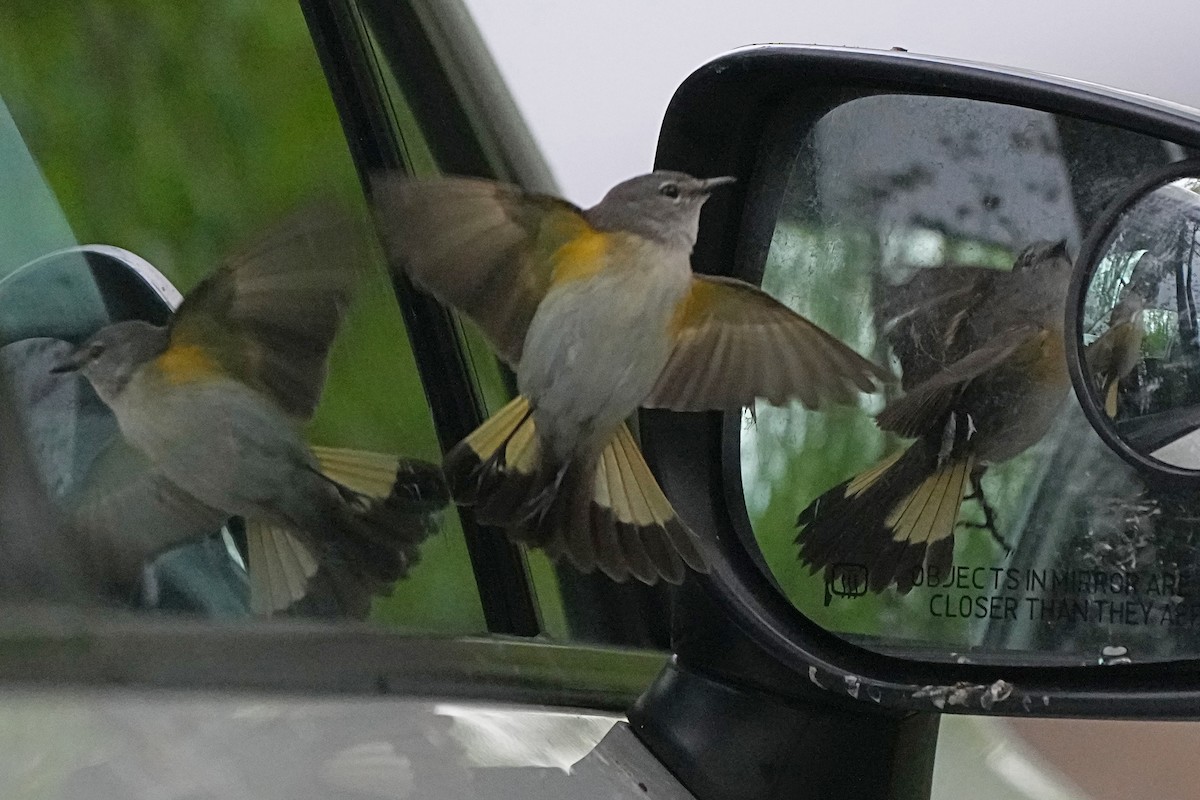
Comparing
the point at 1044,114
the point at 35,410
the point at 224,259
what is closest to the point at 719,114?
the point at 1044,114

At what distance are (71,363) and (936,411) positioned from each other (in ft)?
1.56

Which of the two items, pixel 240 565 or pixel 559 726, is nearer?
pixel 240 565

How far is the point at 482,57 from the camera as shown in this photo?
0.60m

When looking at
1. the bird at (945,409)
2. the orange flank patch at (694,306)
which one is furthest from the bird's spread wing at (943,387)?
the orange flank patch at (694,306)

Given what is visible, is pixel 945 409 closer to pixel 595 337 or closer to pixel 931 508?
pixel 931 508

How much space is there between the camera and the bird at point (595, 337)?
0.49m

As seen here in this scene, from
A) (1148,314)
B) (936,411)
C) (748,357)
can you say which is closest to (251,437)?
(748,357)

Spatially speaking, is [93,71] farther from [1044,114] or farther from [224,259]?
[1044,114]

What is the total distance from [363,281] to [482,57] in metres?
0.19

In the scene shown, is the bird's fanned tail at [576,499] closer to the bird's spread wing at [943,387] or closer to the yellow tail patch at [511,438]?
the yellow tail patch at [511,438]

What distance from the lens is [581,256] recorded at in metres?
0.49

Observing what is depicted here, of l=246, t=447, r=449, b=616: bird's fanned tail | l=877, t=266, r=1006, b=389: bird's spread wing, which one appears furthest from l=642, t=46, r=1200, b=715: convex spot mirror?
l=246, t=447, r=449, b=616: bird's fanned tail

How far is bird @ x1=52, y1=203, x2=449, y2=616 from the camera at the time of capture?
48 centimetres

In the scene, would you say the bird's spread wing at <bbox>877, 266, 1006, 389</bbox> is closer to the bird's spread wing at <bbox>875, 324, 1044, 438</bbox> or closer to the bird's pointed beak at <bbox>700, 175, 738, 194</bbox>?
the bird's spread wing at <bbox>875, 324, 1044, 438</bbox>
